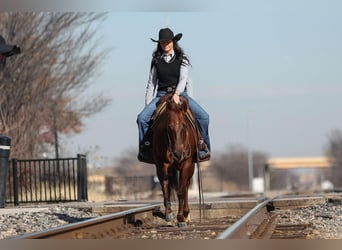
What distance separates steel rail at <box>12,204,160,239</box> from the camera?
1032 centimetres

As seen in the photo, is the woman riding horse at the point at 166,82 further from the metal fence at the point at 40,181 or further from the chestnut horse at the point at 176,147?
the metal fence at the point at 40,181

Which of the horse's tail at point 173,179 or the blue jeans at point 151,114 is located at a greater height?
the blue jeans at point 151,114

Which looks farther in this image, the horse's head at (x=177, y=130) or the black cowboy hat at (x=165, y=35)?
the black cowboy hat at (x=165, y=35)

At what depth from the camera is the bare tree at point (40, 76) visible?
101 feet

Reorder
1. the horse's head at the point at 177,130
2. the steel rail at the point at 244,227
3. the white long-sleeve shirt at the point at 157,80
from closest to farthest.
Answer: the steel rail at the point at 244,227, the horse's head at the point at 177,130, the white long-sleeve shirt at the point at 157,80

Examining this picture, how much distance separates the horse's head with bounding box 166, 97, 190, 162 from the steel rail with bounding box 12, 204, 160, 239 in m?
1.44

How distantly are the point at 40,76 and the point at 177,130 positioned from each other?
2129 cm

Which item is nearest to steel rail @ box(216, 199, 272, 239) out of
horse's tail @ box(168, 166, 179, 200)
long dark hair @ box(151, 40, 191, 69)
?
horse's tail @ box(168, 166, 179, 200)

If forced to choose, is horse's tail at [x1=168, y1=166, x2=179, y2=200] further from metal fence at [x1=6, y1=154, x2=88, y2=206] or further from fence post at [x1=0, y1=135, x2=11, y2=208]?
metal fence at [x1=6, y1=154, x2=88, y2=206]

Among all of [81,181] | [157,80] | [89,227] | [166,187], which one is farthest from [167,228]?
[81,181]

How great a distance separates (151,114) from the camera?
13.3 meters

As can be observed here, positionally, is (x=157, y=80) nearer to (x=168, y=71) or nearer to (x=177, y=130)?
(x=168, y=71)

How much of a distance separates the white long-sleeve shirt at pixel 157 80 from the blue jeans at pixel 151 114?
0.12 meters

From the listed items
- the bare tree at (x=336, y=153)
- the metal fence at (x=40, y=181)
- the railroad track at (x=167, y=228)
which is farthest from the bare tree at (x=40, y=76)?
the bare tree at (x=336, y=153)
